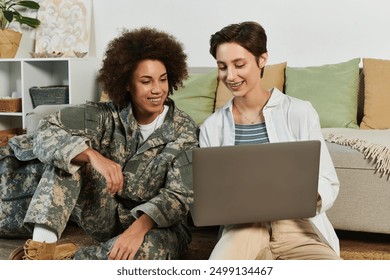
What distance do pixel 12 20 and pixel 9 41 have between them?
63mm

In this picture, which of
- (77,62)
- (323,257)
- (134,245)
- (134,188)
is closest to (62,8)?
(77,62)

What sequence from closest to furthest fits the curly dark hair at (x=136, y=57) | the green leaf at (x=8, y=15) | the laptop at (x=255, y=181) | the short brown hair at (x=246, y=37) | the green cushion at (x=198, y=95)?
the laptop at (x=255, y=181), the short brown hair at (x=246, y=37), the curly dark hair at (x=136, y=57), the green cushion at (x=198, y=95), the green leaf at (x=8, y=15)

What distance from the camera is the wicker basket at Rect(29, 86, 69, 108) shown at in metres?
1.18

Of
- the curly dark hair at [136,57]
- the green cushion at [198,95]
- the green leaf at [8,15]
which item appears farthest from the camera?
the green leaf at [8,15]

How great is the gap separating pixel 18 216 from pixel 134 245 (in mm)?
409

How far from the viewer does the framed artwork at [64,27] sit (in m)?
1.16

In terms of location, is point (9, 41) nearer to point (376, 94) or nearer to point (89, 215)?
point (89, 215)

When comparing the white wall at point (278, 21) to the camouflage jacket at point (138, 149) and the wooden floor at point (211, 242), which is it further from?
the wooden floor at point (211, 242)

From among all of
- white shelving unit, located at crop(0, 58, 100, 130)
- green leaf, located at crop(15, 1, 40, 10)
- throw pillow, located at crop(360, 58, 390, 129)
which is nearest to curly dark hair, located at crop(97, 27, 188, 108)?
white shelving unit, located at crop(0, 58, 100, 130)

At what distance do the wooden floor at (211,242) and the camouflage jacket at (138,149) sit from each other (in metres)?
0.14

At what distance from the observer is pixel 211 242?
1206mm

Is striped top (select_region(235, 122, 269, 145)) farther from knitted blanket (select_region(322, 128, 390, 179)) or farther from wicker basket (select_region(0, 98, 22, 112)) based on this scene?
wicker basket (select_region(0, 98, 22, 112))

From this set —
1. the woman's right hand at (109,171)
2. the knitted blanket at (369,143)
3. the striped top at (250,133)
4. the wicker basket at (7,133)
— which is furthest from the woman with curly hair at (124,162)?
the knitted blanket at (369,143)

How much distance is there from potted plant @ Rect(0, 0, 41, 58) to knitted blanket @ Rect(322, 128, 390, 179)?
694 mm
